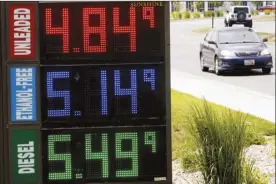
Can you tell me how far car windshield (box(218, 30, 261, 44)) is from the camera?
52.6ft

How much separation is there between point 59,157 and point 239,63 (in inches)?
434

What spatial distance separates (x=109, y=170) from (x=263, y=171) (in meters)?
3.14

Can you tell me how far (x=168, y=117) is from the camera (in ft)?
20.3

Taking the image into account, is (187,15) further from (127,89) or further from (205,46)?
(127,89)

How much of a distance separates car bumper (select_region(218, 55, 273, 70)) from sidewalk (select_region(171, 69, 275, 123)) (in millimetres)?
468

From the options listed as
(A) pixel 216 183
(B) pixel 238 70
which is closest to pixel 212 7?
(B) pixel 238 70

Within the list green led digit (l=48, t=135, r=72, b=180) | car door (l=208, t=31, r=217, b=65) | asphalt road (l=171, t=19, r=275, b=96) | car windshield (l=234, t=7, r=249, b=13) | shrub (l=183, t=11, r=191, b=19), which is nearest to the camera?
green led digit (l=48, t=135, r=72, b=180)

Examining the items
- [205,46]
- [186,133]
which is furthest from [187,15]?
[186,133]

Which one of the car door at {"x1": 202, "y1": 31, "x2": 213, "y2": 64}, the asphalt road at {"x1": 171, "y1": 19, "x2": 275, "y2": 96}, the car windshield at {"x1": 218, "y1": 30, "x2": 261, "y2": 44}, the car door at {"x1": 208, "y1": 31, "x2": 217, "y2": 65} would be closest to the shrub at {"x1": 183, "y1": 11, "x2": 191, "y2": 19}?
the asphalt road at {"x1": 171, "y1": 19, "x2": 275, "y2": 96}

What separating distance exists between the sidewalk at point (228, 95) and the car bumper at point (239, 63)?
468 mm

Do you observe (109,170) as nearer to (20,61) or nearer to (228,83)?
(20,61)

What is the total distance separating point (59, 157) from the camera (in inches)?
244

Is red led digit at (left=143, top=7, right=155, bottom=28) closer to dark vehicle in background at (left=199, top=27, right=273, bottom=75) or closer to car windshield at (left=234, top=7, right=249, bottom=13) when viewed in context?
dark vehicle in background at (left=199, top=27, right=273, bottom=75)

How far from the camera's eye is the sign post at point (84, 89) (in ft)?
19.9
